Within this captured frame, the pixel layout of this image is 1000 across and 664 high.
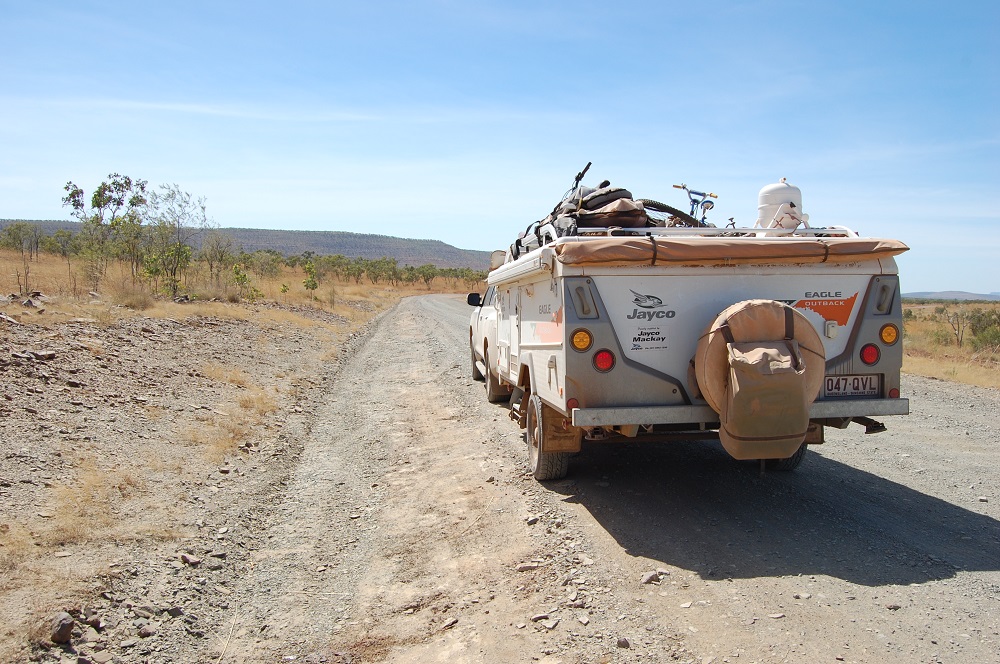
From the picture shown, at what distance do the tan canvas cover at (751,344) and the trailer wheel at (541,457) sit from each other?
168 centimetres

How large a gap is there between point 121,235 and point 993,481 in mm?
26783

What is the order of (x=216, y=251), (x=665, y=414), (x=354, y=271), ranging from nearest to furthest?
(x=665, y=414) → (x=216, y=251) → (x=354, y=271)

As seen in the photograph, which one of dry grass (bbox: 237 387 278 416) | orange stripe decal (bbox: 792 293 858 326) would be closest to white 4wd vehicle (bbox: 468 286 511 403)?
dry grass (bbox: 237 387 278 416)

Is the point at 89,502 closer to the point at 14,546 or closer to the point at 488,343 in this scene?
the point at 14,546

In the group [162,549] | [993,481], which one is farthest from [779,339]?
[162,549]

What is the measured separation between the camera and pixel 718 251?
544 centimetres

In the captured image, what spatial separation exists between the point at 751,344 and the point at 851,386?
1.34 metres

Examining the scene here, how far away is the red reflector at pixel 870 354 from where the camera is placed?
5.72 metres

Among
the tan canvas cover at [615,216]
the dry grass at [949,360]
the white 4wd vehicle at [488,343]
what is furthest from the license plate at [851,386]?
the dry grass at [949,360]

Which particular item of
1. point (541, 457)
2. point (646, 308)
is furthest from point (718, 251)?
point (541, 457)

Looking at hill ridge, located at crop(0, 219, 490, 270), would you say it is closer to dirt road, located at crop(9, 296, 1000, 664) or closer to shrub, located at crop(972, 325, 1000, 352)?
shrub, located at crop(972, 325, 1000, 352)

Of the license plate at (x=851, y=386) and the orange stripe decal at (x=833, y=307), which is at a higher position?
the orange stripe decal at (x=833, y=307)

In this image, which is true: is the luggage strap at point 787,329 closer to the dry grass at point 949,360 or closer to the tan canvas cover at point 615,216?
the tan canvas cover at point 615,216

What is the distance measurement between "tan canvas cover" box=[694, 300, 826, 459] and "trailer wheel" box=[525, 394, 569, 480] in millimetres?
1680
